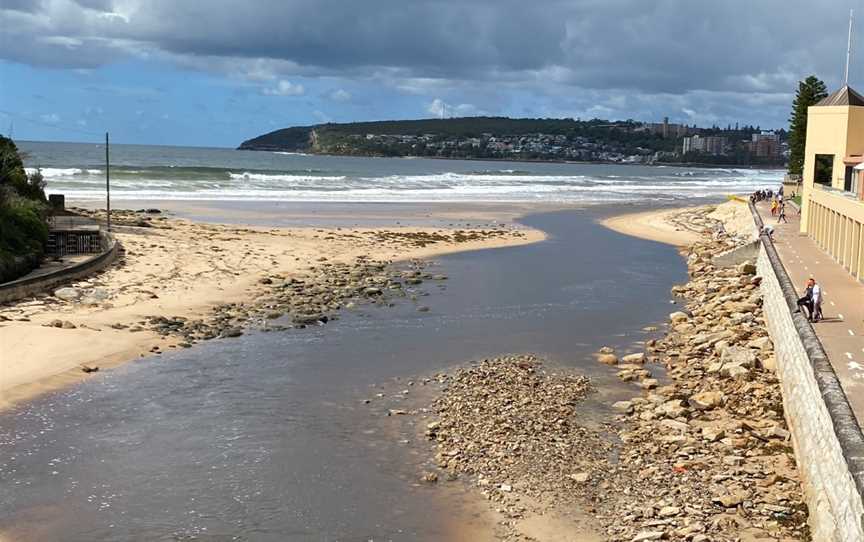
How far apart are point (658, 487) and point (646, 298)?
595 inches

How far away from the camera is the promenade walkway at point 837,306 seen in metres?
12.7

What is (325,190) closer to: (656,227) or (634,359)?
(656,227)

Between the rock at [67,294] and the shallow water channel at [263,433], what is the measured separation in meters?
5.32

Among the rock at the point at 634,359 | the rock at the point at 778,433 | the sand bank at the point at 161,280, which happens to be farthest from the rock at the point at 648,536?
the sand bank at the point at 161,280

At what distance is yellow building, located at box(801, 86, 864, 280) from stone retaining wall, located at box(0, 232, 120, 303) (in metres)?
21.4

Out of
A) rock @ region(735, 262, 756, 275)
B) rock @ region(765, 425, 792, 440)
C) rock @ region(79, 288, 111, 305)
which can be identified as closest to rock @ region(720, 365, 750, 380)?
rock @ region(765, 425, 792, 440)

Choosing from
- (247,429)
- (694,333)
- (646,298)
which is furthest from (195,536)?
(646,298)

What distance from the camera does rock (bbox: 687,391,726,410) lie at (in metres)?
14.9

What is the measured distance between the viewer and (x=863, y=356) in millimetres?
13867

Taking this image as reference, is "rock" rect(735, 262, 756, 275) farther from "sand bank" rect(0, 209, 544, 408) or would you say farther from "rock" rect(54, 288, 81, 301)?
"rock" rect(54, 288, 81, 301)

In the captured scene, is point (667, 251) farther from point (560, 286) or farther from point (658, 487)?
point (658, 487)

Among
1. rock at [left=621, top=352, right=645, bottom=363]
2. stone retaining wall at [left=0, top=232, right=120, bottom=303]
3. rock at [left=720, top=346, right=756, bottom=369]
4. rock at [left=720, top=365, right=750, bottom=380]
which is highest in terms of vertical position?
stone retaining wall at [left=0, top=232, right=120, bottom=303]

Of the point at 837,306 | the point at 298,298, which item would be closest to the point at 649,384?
the point at 837,306

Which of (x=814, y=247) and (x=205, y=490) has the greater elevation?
(x=814, y=247)
